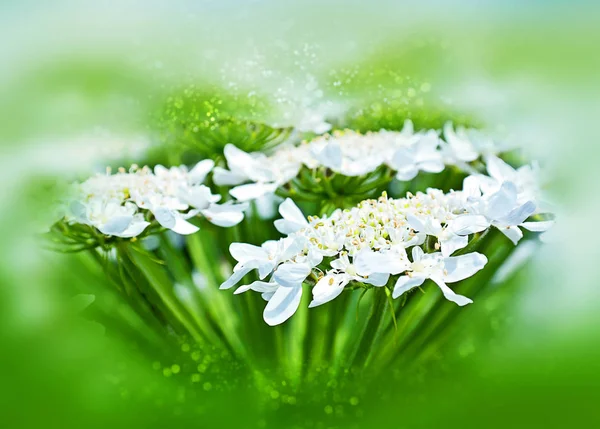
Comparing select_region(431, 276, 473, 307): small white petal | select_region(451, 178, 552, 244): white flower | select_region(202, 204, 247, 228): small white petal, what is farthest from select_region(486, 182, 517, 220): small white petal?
select_region(202, 204, 247, 228): small white petal

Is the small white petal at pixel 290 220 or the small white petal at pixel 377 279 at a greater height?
the small white petal at pixel 377 279

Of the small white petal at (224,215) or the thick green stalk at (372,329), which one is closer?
the thick green stalk at (372,329)

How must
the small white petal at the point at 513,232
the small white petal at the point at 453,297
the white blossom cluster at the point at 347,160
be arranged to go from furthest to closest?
1. the white blossom cluster at the point at 347,160
2. the small white petal at the point at 513,232
3. the small white petal at the point at 453,297

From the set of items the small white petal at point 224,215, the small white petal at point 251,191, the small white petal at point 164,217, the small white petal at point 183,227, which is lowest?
the small white petal at point 251,191

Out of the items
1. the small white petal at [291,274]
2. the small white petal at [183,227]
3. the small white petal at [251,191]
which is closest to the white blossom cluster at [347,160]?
the small white petal at [251,191]

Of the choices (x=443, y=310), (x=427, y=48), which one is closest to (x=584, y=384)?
(x=443, y=310)

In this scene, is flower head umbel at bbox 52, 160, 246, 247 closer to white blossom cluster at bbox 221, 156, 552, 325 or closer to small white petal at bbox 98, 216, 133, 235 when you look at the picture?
small white petal at bbox 98, 216, 133, 235

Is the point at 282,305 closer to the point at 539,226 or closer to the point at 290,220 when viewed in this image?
the point at 290,220

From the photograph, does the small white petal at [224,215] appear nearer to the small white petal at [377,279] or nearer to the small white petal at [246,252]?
the small white petal at [246,252]
